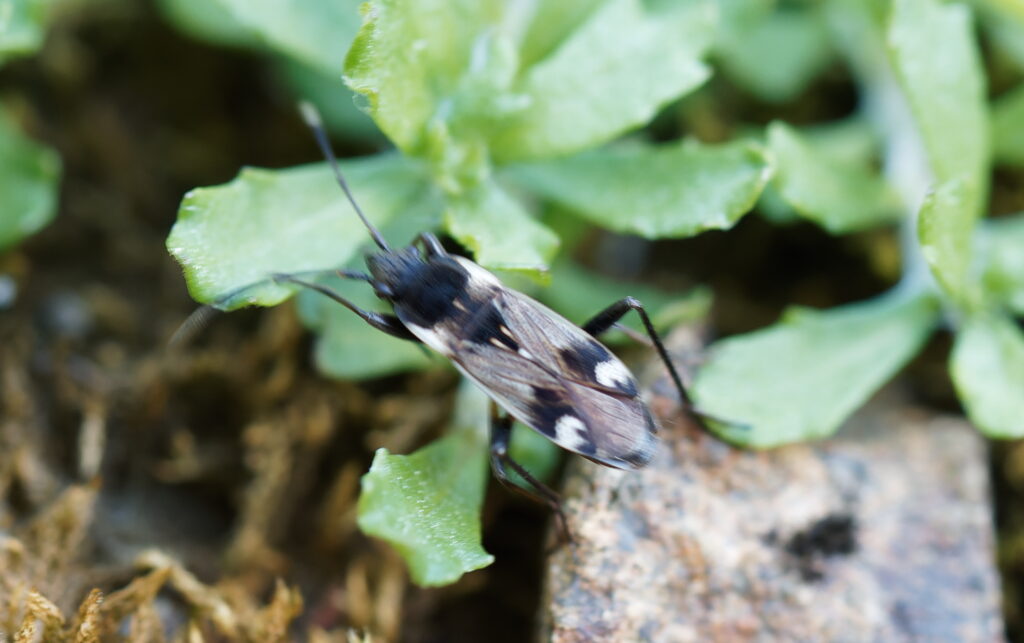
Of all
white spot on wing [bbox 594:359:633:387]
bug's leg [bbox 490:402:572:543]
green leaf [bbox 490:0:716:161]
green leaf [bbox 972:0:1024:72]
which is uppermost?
green leaf [bbox 490:0:716:161]

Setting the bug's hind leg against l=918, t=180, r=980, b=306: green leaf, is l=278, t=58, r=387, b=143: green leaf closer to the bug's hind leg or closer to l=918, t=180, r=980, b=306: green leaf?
the bug's hind leg

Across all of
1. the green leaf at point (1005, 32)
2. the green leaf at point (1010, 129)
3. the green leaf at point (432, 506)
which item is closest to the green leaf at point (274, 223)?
the green leaf at point (432, 506)

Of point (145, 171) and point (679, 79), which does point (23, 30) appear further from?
point (679, 79)

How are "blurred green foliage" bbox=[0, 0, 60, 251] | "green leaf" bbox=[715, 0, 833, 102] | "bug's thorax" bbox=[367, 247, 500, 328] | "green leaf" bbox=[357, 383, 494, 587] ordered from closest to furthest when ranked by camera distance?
"green leaf" bbox=[357, 383, 494, 587] < "bug's thorax" bbox=[367, 247, 500, 328] < "blurred green foliage" bbox=[0, 0, 60, 251] < "green leaf" bbox=[715, 0, 833, 102]

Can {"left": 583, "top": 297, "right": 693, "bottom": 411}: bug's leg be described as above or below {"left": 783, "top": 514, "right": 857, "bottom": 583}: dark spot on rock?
above

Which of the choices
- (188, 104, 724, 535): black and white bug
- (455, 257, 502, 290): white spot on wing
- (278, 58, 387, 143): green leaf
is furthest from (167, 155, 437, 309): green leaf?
(278, 58, 387, 143): green leaf

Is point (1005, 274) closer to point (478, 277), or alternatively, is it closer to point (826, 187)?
point (826, 187)

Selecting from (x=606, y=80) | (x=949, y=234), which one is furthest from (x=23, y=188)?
(x=949, y=234)
